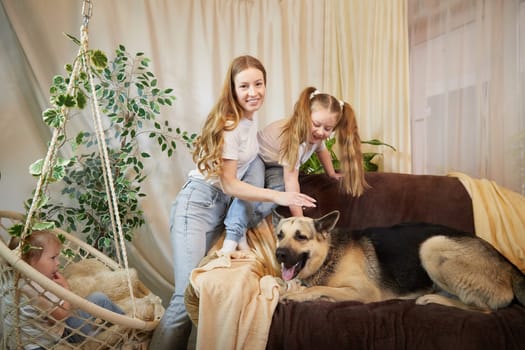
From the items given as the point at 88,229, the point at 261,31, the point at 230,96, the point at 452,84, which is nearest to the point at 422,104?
the point at 452,84

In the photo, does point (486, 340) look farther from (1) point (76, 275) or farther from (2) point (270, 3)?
(2) point (270, 3)

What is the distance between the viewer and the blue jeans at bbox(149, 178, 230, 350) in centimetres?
187

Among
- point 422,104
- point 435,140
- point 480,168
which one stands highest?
point 422,104

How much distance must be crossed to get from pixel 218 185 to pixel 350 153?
76cm

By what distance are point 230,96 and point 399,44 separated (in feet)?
5.44

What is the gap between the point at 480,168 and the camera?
2.64m

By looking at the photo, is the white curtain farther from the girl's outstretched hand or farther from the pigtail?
the girl's outstretched hand

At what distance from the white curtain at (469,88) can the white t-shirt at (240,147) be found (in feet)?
4.91

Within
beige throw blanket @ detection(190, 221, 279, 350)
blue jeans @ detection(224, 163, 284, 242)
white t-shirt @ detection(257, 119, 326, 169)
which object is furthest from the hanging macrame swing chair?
white t-shirt @ detection(257, 119, 326, 169)

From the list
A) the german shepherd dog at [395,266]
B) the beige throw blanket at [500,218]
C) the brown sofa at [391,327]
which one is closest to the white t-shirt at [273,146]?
the german shepherd dog at [395,266]

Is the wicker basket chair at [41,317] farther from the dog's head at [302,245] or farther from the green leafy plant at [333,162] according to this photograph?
the green leafy plant at [333,162]

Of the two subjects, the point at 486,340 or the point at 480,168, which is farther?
the point at 480,168

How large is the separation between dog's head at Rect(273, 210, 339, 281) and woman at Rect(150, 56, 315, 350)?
13 centimetres

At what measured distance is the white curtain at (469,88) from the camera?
8.16 feet
